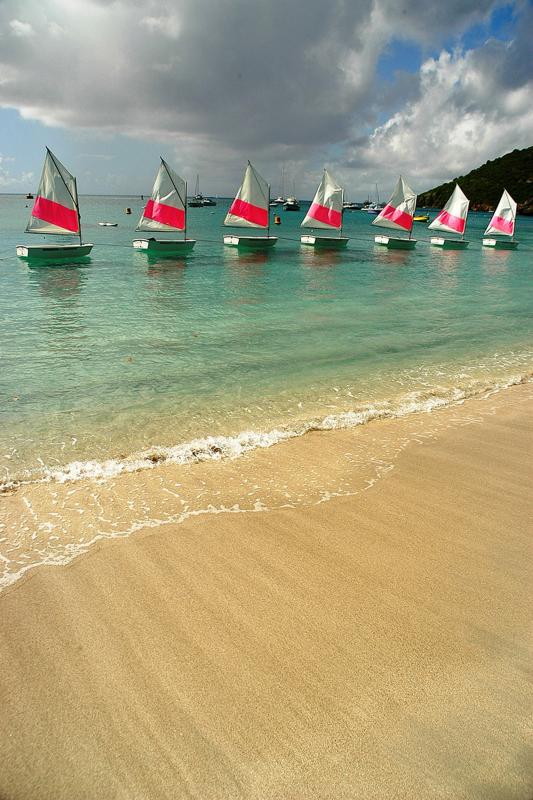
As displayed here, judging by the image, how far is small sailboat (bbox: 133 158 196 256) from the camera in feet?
117

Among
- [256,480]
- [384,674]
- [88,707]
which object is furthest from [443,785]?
[256,480]

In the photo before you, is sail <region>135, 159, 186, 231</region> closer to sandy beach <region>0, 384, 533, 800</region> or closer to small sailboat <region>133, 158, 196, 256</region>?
small sailboat <region>133, 158, 196, 256</region>

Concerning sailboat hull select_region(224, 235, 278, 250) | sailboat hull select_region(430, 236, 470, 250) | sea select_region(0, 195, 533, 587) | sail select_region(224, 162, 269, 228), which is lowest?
sea select_region(0, 195, 533, 587)

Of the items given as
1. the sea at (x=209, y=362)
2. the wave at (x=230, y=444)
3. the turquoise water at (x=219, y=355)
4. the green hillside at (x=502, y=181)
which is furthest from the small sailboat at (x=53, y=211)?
the green hillside at (x=502, y=181)

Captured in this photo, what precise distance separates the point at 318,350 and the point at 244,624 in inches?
414

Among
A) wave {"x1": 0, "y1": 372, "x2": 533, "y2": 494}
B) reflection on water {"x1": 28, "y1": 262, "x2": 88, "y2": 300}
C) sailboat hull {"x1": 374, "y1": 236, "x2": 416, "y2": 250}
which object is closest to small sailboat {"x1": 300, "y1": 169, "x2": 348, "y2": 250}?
sailboat hull {"x1": 374, "y1": 236, "x2": 416, "y2": 250}

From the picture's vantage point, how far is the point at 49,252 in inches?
1244

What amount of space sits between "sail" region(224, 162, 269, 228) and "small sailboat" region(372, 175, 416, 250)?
11.4 m

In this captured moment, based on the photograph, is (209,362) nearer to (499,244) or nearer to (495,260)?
(495,260)

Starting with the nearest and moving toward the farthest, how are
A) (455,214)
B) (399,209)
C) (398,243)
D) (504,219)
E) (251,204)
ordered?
(251,204) → (399,209) → (398,243) → (455,214) → (504,219)

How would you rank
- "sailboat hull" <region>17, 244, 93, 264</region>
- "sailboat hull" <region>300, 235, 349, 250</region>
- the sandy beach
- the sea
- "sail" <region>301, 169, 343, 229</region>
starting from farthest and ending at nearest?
"sailboat hull" <region>300, 235, 349, 250</region> → "sail" <region>301, 169, 343, 229</region> → "sailboat hull" <region>17, 244, 93, 264</region> → the sea → the sandy beach

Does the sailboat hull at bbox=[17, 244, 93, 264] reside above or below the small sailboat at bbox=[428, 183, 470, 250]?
below

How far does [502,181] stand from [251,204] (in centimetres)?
15624

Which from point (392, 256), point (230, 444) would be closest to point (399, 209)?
point (392, 256)
